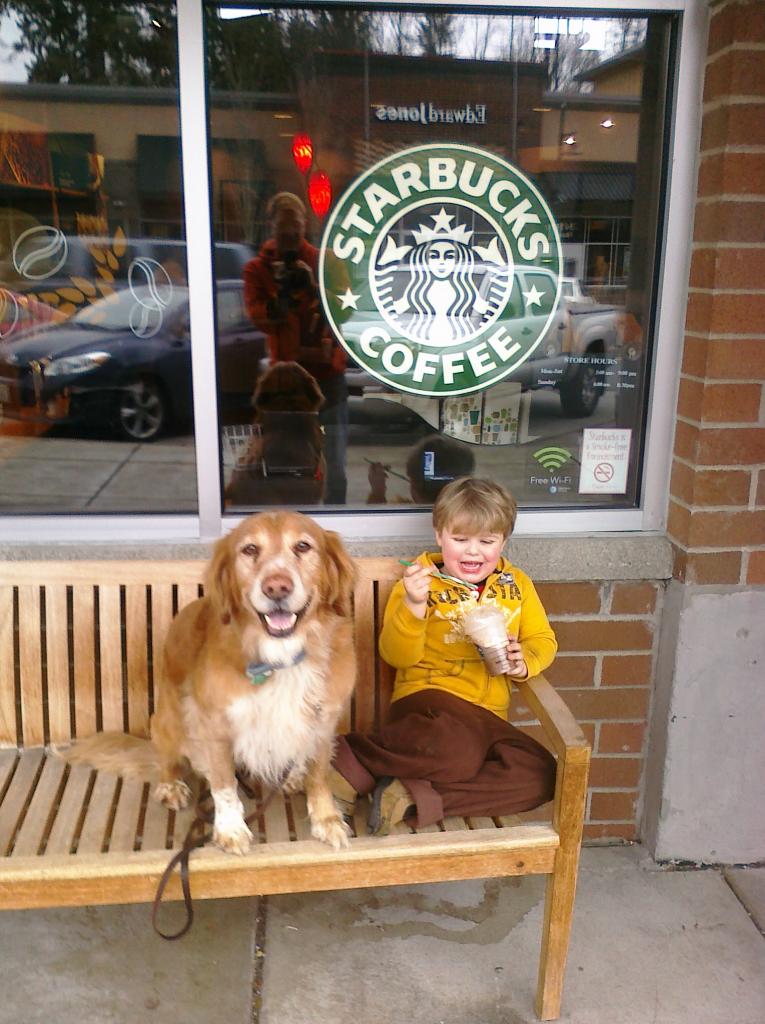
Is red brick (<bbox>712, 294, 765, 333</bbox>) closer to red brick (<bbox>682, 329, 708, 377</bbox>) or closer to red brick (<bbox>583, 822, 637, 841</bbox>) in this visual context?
red brick (<bbox>682, 329, 708, 377</bbox>)

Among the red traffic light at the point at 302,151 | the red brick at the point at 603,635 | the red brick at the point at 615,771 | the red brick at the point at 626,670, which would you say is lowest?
the red brick at the point at 615,771

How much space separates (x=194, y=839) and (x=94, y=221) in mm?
2279

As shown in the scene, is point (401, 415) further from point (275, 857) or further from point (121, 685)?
point (275, 857)

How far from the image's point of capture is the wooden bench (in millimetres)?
2188

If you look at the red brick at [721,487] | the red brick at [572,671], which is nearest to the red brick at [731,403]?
the red brick at [721,487]

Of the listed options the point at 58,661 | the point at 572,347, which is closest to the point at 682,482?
the point at 572,347

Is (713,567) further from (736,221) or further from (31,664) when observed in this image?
(31,664)

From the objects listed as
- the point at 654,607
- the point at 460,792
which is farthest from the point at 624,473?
the point at 460,792

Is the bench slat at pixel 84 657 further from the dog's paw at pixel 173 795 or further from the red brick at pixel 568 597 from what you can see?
the red brick at pixel 568 597

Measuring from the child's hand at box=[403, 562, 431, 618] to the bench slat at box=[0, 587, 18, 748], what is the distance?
4.08ft

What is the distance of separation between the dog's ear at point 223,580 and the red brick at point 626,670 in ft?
4.68

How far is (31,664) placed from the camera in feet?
8.99

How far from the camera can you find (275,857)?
220 centimetres

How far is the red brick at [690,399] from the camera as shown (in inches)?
111
